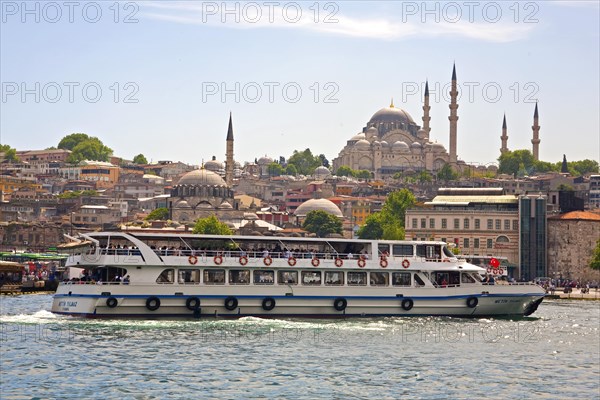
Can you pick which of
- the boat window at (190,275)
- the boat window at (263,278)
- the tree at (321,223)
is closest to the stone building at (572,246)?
the tree at (321,223)

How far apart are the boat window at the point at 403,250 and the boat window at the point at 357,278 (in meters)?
1.68

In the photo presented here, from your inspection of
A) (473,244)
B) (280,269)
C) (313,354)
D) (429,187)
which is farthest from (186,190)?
(313,354)

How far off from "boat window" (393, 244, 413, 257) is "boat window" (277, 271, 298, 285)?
4.40 m

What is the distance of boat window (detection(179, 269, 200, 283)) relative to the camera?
152 ft

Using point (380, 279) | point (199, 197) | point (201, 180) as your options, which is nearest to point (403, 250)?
point (380, 279)

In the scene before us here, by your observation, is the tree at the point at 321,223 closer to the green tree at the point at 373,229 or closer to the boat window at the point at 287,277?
the green tree at the point at 373,229

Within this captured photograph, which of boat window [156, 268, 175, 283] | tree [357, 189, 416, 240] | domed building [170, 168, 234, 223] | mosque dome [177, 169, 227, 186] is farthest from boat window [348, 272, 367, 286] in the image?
mosque dome [177, 169, 227, 186]

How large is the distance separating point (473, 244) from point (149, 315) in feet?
171

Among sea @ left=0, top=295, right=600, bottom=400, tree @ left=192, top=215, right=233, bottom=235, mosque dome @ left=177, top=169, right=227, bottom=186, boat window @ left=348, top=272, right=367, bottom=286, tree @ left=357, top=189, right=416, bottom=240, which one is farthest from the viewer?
mosque dome @ left=177, top=169, right=227, bottom=186

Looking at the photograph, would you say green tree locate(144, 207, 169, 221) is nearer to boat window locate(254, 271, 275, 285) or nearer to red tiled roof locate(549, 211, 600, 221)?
red tiled roof locate(549, 211, 600, 221)

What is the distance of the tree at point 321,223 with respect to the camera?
13025cm

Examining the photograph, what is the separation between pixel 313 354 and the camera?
36594 millimetres

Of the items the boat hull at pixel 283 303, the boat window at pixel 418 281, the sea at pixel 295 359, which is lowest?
the sea at pixel 295 359

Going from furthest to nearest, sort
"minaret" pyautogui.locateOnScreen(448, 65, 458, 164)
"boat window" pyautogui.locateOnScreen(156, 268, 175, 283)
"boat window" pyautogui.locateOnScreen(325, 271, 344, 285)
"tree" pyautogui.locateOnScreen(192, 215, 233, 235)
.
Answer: "minaret" pyautogui.locateOnScreen(448, 65, 458, 164)
"tree" pyautogui.locateOnScreen(192, 215, 233, 235)
"boat window" pyautogui.locateOnScreen(325, 271, 344, 285)
"boat window" pyautogui.locateOnScreen(156, 268, 175, 283)
